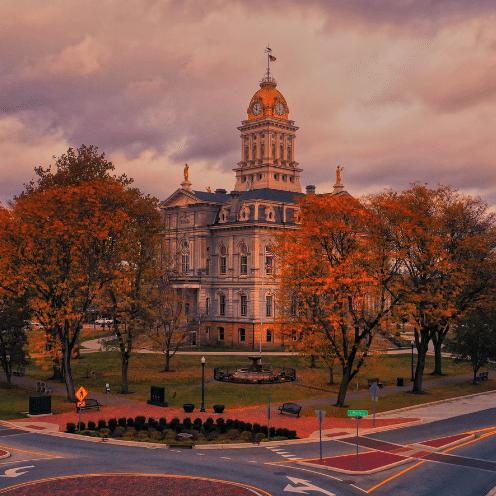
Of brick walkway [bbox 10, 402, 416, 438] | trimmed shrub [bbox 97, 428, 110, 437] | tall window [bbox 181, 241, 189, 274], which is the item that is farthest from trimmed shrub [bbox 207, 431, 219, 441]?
tall window [bbox 181, 241, 189, 274]

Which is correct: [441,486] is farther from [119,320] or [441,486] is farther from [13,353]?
[13,353]

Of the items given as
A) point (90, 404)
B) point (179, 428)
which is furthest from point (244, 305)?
Answer: point (179, 428)

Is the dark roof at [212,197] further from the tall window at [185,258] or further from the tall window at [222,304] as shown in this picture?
the tall window at [222,304]

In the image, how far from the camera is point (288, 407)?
3744 cm

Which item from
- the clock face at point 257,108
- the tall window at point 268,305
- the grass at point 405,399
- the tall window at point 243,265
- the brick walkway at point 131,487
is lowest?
the brick walkway at point 131,487

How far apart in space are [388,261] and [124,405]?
20935 mm

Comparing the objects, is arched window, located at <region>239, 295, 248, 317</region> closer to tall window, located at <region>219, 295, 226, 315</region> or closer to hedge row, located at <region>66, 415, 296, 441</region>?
tall window, located at <region>219, 295, 226, 315</region>

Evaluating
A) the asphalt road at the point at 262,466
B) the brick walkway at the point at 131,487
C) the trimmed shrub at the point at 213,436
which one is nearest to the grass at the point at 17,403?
the asphalt road at the point at 262,466

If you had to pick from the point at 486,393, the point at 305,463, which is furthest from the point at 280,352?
the point at 305,463

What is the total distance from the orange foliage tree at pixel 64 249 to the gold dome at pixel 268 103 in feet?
212

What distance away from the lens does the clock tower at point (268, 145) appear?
341 feet

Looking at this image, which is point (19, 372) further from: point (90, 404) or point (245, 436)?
point (245, 436)

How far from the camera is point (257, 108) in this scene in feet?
349

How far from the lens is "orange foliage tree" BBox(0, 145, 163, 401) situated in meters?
40.6
